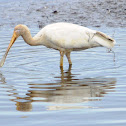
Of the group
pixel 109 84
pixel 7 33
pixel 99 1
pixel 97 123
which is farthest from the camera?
pixel 99 1

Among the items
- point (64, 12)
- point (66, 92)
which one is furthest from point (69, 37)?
point (64, 12)

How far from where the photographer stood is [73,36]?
8258 mm

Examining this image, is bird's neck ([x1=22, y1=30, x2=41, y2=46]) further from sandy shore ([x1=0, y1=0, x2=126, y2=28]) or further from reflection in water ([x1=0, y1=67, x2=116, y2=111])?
sandy shore ([x1=0, y1=0, x2=126, y2=28])

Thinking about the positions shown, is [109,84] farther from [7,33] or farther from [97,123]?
[7,33]

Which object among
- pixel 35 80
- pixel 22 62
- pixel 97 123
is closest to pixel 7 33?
pixel 22 62

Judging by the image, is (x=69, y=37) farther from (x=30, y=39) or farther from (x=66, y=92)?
(x=66, y=92)

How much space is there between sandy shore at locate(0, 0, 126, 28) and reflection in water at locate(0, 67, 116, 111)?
5.09 m

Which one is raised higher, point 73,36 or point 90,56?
point 73,36

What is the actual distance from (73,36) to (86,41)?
246mm

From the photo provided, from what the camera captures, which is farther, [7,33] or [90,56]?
[7,33]

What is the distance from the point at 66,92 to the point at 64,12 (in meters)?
7.33

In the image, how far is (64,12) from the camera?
44.4 ft

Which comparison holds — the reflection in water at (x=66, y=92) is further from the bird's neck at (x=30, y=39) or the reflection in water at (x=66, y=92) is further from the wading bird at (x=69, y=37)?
the bird's neck at (x=30, y=39)

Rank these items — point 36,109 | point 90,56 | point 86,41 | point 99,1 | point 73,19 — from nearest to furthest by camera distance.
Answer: point 36,109, point 86,41, point 90,56, point 73,19, point 99,1
